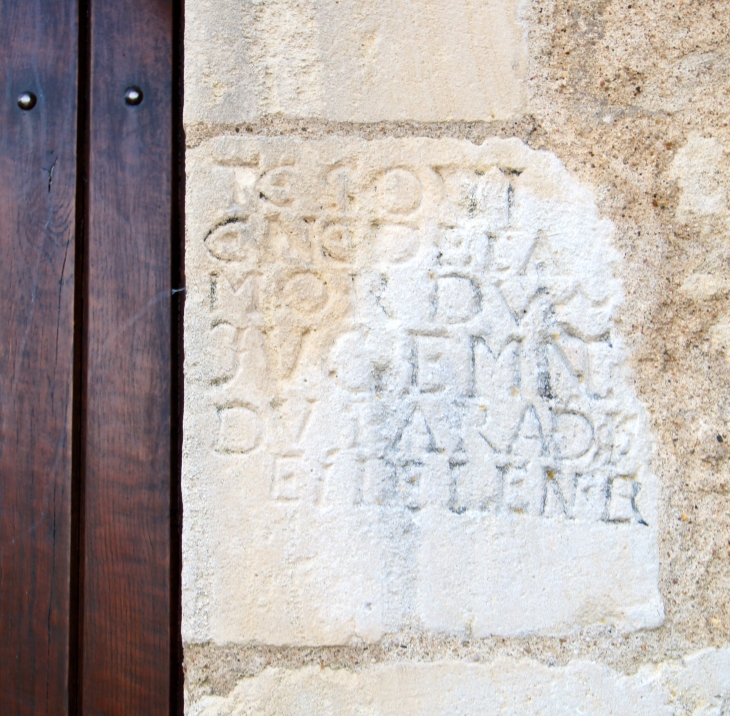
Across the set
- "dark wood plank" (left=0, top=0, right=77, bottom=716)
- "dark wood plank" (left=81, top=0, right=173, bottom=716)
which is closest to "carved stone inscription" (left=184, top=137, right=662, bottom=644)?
"dark wood plank" (left=81, top=0, right=173, bottom=716)

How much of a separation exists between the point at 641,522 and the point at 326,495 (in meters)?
0.40

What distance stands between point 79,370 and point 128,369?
77 mm

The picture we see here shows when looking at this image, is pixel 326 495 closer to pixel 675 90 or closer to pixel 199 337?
pixel 199 337

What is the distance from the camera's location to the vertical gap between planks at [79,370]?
0.87 meters

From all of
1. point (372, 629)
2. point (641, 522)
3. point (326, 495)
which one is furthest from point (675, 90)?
point (372, 629)

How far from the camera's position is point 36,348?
2.98ft

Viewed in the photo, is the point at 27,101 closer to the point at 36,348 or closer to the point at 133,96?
the point at 133,96

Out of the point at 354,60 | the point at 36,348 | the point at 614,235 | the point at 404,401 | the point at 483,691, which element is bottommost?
the point at 483,691

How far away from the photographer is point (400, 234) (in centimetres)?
81

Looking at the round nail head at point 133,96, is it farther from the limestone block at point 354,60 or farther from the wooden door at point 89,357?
the limestone block at point 354,60

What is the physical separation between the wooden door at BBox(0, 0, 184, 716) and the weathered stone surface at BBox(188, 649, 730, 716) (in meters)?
0.18

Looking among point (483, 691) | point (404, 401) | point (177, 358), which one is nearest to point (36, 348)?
point (177, 358)

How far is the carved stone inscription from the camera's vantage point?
771 millimetres

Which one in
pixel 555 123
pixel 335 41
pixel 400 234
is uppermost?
pixel 335 41
